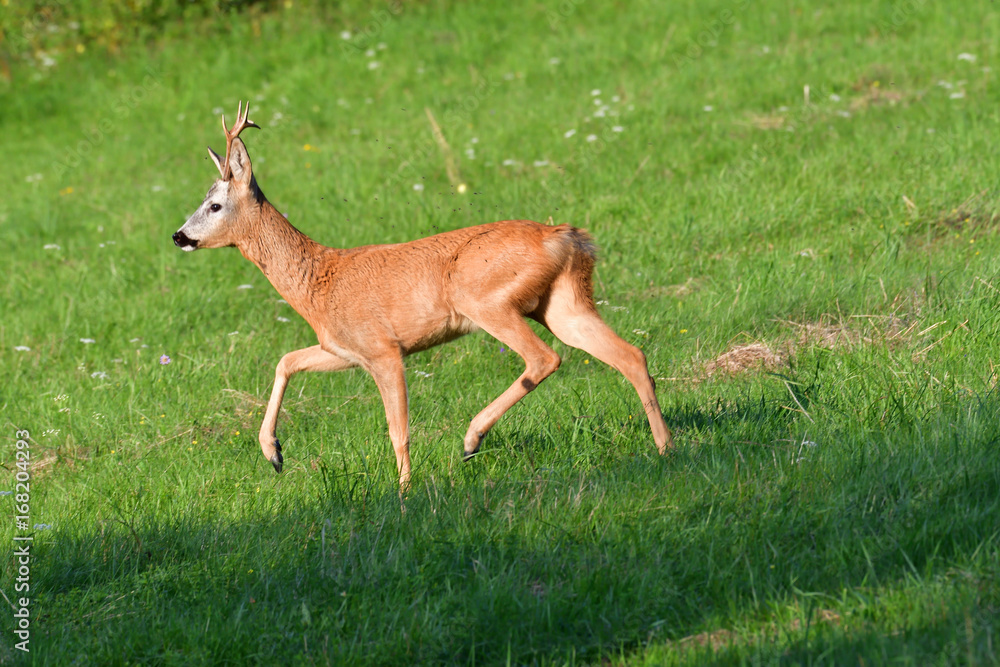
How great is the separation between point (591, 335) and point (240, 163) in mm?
2376

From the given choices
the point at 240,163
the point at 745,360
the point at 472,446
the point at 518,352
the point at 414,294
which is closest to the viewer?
the point at 472,446

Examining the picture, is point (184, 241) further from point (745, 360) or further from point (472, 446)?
point (745, 360)

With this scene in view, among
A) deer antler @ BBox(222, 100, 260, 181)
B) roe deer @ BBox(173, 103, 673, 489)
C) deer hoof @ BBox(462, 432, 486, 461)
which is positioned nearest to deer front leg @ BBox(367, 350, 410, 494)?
roe deer @ BBox(173, 103, 673, 489)

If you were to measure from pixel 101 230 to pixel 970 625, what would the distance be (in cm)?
995

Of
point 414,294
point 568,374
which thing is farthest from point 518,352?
point 568,374

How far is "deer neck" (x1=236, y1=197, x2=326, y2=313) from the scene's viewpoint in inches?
242

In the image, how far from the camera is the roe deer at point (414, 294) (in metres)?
5.58

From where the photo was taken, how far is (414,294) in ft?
19.0

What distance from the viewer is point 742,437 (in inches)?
203

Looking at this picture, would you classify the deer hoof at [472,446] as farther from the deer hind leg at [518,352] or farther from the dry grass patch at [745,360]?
the dry grass patch at [745,360]

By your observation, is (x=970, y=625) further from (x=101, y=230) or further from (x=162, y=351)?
(x=101, y=230)

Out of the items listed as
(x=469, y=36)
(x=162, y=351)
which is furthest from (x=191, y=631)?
(x=469, y=36)

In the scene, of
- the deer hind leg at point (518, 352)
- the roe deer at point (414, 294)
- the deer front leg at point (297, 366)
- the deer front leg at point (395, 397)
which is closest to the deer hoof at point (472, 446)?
the roe deer at point (414, 294)

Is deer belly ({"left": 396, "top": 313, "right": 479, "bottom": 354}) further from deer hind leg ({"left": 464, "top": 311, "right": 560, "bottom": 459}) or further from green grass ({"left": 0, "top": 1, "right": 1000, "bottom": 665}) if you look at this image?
green grass ({"left": 0, "top": 1, "right": 1000, "bottom": 665})
